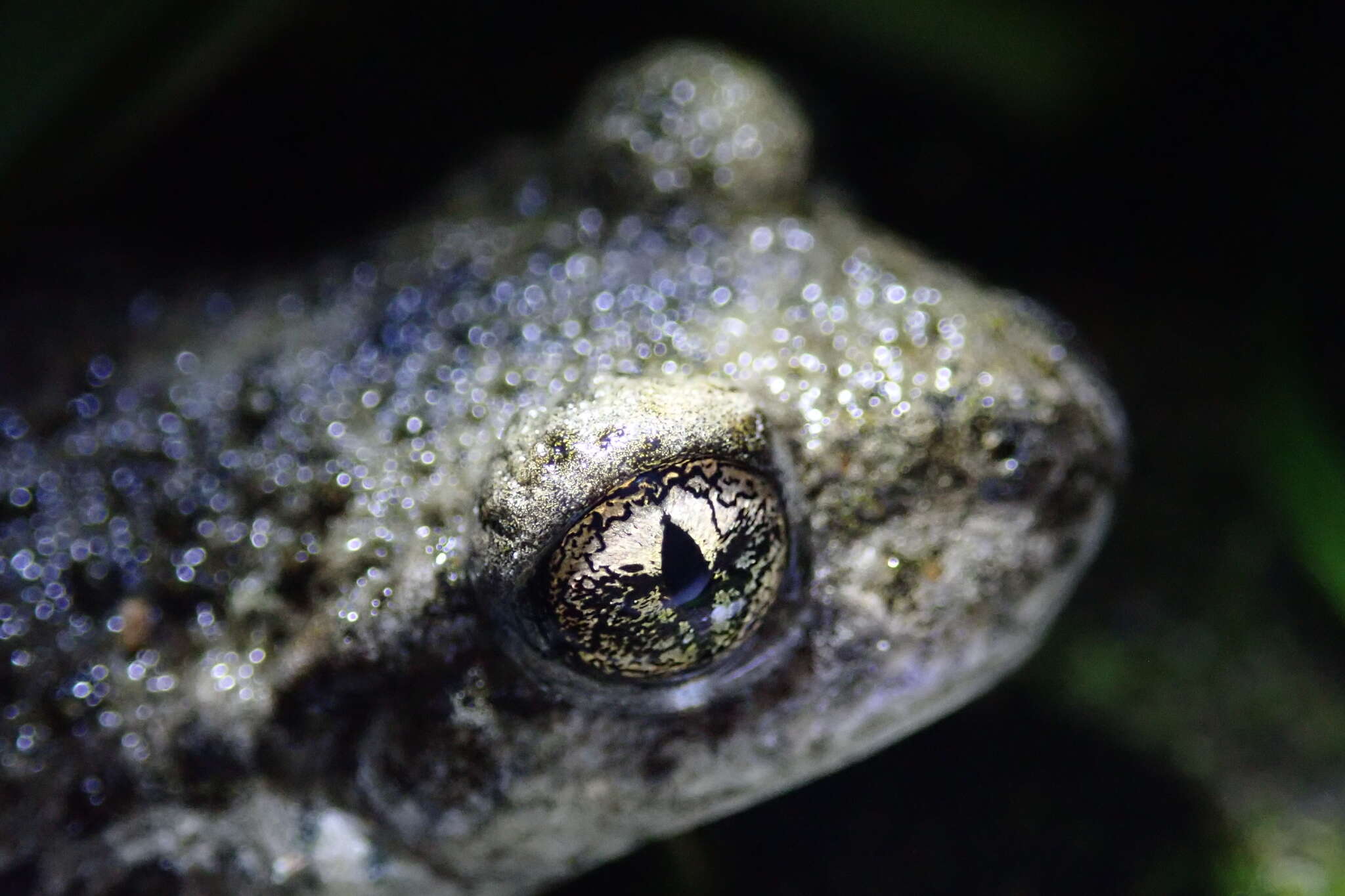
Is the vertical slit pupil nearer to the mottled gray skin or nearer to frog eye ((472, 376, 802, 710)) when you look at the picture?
frog eye ((472, 376, 802, 710))

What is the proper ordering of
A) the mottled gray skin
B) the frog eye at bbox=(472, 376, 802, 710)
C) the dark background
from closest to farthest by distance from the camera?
the frog eye at bbox=(472, 376, 802, 710)
the mottled gray skin
the dark background

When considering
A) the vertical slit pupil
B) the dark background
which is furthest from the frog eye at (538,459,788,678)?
the dark background

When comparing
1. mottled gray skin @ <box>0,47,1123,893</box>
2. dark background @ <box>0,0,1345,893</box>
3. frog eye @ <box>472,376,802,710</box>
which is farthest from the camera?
dark background @ <box>0,0,1345,893</box>

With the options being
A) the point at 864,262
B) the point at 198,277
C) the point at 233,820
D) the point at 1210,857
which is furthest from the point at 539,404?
the point at 1210,857

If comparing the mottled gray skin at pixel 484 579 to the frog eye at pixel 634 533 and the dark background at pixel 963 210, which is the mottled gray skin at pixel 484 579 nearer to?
the frog eye at pixel 634 533

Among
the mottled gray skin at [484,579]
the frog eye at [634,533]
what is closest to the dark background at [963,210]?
the mottled gray skin at [484,579]

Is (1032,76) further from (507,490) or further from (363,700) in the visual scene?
(363,700)

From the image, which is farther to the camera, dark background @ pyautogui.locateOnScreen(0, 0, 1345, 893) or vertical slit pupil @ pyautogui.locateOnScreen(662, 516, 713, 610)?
dark background @ pyautogui.locateOnScreen(0, 0, 1345, 893)
